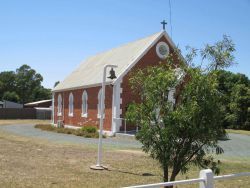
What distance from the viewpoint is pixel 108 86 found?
30438mm

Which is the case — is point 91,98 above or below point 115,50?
below

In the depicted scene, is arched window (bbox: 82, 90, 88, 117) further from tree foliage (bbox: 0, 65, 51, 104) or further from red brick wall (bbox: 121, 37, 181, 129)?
tree foliage (bbox: 0, 65, 51, 104)

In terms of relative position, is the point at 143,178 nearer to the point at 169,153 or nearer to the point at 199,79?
the point at 169,153

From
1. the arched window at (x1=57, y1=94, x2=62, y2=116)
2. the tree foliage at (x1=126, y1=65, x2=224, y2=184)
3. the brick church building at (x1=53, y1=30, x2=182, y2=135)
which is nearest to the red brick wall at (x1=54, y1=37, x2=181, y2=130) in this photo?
the brick church building at (x1=53, y1=30, x2=182, y2=135)

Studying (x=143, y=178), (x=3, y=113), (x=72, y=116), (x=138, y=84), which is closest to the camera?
(x=138, y=84)

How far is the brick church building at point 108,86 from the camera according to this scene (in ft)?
97.3

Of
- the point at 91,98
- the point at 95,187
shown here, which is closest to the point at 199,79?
the point at 95,187

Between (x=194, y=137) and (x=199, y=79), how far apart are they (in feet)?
4.01

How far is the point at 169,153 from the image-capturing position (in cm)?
925

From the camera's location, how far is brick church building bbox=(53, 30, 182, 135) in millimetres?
29656

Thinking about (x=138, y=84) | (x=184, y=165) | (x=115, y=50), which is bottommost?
(x=184, y=165)

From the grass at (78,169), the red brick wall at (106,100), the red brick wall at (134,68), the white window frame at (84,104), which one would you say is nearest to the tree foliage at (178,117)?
the grass at (78,169)

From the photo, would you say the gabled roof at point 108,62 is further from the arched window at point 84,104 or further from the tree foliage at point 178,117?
the tree foliage at point 178,117

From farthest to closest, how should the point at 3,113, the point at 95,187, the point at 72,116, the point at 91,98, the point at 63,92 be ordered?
the point at 3,113 < the point at 63,92 < the point at 72,116 < the point at 91,98 < the point at 95,187
